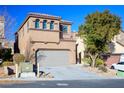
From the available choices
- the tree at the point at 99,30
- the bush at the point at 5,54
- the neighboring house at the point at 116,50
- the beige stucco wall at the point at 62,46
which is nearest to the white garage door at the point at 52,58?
the beige stucco wall at the point at 62,46

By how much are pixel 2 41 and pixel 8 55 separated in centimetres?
210

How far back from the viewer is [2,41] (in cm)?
3359

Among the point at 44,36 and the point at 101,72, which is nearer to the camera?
the point at 101,72

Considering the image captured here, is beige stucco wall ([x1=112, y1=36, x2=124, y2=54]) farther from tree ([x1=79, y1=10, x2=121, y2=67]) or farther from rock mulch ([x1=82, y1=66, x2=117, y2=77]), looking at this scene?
rock mulch ([x1=82, y1=66, x2=117, y2=77])

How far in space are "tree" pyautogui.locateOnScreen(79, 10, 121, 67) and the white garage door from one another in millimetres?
3934

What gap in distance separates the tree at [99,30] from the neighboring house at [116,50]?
3570 mm

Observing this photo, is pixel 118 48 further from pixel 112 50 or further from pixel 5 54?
pixel 5 54

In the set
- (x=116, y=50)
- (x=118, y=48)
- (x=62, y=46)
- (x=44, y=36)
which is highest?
(x=44, y=36)

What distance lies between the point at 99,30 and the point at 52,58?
663 cm

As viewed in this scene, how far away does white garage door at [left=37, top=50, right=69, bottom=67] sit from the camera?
33.4 meters

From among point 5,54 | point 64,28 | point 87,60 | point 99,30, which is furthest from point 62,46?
point 5,54

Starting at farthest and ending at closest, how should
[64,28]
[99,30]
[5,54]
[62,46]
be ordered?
1. [64,28]
2. [62,46]
3. [5,54]
4. [99,30]

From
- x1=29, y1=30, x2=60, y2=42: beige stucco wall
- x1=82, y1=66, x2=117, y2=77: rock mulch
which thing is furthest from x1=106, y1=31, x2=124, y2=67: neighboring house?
x1=29, y1=30, x2=60, y2=42: beige stucco wall

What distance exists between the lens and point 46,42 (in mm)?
34031
